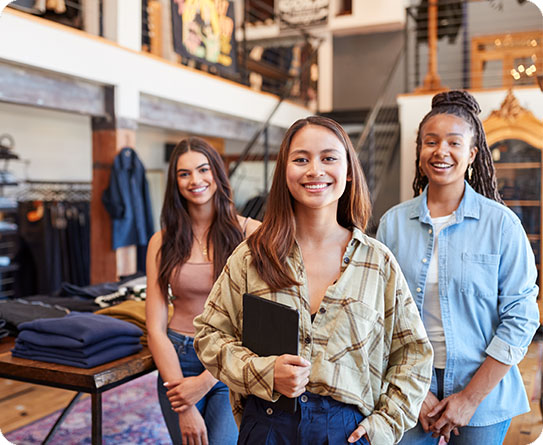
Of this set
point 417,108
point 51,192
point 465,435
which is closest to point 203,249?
point 465,435

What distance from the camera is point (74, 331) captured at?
6.36 feet

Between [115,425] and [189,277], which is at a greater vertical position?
[189,277]

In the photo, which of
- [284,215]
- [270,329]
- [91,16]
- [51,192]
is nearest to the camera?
[270,329]

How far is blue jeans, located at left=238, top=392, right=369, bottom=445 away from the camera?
121 centimetres

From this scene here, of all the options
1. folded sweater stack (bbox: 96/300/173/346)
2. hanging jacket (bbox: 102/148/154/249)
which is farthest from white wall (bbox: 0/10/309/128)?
folded sweater stack (bbox: 96/300/173/346)

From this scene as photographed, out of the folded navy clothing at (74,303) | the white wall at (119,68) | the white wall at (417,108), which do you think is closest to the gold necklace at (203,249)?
the folded navy clothing at (74,303)

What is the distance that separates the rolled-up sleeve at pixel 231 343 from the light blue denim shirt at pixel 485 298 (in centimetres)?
55

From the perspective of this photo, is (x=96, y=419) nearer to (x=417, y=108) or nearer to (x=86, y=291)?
(x=86, y=291)

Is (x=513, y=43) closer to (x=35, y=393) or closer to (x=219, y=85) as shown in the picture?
(x=219, y=85)

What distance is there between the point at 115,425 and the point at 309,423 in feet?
8.47

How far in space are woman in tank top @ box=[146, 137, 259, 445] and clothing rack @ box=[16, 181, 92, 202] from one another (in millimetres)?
4722

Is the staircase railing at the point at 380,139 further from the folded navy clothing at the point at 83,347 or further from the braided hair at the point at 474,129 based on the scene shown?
the folded navy clothing at the point at 83,347

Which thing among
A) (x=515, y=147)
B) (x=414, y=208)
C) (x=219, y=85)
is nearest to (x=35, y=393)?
(x=414, y=208)

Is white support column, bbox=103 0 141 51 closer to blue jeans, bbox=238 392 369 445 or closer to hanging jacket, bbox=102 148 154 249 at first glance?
hanging jacket, bbox=102 148 154 249
